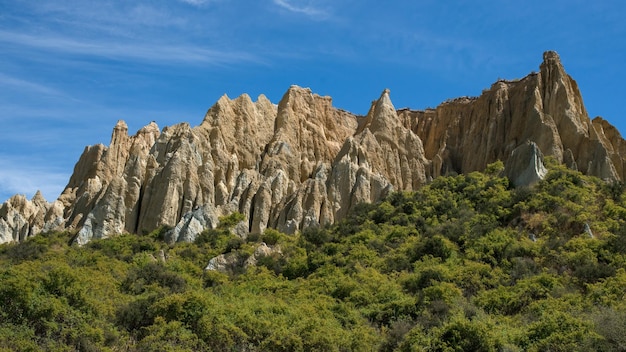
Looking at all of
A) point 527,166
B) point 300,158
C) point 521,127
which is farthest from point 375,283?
point 300,158

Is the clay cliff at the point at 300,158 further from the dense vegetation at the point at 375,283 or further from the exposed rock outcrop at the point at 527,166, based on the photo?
the dense vegetation at the point at 375,283

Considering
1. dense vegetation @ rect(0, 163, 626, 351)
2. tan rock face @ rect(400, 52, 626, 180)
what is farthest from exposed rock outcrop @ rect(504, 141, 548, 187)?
tan rock face @ rect(400, 52, 626, 180)

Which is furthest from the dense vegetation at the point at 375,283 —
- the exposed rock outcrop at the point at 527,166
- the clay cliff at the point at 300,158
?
the clay cliff at the point at 300,158

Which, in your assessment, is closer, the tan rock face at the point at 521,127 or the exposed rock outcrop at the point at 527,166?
the exposed rock outcrop at the point at 527,166

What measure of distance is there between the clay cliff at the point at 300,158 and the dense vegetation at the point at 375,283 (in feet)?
8.14

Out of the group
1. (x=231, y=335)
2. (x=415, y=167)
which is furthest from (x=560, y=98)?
(x=231, y=335)

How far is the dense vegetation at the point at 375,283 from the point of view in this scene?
29.8 meters

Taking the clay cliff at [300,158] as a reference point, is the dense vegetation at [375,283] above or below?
below

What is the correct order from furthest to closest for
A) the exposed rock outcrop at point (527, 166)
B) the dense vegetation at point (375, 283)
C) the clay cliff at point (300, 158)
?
the clay cliff at point (300, 158) < the exposed rock outcrop at point (527, 166) < the dense vegetation at point (375, 283)

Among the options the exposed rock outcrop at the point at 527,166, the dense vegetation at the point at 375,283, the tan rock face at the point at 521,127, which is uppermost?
the tan rock face at the point at 521,127

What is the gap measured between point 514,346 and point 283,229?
23.2 metres

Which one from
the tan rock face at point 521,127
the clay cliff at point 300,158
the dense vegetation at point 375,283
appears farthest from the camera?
the clay cliff at point 300,158

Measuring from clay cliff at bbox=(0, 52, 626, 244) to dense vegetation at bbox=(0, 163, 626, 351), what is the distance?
2481 mm

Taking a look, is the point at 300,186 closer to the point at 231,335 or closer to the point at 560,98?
the point at 560,98
